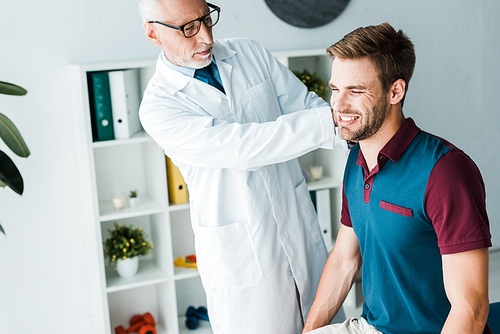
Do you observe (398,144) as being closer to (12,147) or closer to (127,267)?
(12,147)

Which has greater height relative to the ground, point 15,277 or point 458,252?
point 458,252

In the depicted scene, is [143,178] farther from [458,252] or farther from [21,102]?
[458,252]

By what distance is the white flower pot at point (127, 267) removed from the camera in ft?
8.64

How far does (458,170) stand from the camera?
4.20 feet

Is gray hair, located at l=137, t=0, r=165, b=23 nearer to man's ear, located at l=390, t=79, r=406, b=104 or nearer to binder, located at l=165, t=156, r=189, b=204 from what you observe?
man's ear, located at l=390, t=79, r=406, b=104

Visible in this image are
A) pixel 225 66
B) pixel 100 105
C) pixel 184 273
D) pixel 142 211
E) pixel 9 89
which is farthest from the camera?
pixel 184 273

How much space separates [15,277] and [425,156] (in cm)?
205

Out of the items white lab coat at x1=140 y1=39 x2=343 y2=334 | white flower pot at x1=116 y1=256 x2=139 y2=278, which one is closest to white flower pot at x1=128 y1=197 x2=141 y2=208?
white flower pot at x1=116 y1=256 x2=139 y2=278

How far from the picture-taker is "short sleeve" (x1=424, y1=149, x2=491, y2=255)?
1.25m

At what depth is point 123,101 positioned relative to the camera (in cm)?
248

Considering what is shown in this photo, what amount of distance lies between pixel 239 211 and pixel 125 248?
98 centimetres

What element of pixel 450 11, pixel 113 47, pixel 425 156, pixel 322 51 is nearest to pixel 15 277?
pixel 113 47

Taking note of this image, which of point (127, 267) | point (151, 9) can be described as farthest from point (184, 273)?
point (151, 9)

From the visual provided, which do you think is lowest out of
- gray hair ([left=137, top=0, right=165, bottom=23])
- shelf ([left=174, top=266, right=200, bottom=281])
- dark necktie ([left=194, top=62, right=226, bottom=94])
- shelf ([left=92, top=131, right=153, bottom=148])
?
shelf ([left=174, top=266, right=200, bottom=281])
